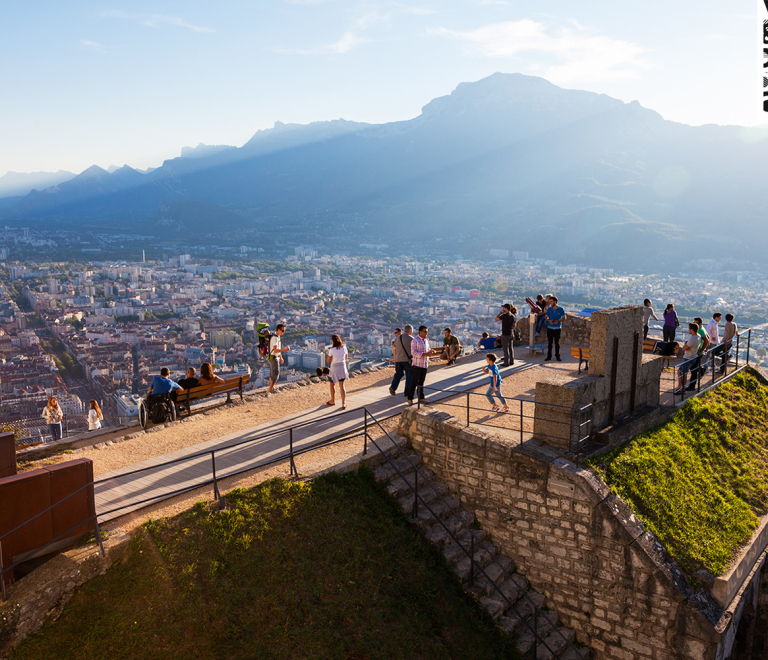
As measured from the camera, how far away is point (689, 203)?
11644cm

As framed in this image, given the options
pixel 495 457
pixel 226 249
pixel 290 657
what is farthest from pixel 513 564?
pixel 226 249

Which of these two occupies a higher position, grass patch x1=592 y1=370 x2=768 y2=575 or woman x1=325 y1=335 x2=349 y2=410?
woman x1=325 y1=335 x2=349 y2=410

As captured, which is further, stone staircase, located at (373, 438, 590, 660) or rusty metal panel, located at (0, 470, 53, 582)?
stone staircase, located at (373, 438, 590, 660)

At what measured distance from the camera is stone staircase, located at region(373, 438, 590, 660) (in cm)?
828

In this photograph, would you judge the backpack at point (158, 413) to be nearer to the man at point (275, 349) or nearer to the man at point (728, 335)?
the man at point (275, 349)

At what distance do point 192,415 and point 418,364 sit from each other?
17.1ft

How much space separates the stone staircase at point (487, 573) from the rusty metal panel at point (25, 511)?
470 cm

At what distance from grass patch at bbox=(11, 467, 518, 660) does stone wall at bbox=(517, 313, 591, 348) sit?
11.6 metres

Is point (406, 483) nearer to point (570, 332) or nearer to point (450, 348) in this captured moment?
point (450, 348)

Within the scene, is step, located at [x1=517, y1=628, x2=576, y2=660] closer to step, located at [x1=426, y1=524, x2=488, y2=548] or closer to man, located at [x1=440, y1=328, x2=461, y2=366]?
step, located at [x1=426, y1=524, x2=488, y2=548]

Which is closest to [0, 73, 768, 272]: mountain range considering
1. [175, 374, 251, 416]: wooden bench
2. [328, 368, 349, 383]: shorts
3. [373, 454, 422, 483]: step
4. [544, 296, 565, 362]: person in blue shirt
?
[544, 296, 565, 362]: person in blue shirt

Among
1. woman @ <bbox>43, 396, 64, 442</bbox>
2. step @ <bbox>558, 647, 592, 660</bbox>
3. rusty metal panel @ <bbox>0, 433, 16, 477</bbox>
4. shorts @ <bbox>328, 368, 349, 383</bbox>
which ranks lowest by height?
step @ <bbox>558, 647, 592, 660</bbox>

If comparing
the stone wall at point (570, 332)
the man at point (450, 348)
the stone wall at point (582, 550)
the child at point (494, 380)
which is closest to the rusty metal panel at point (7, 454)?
the stone wall at point (582, 550)

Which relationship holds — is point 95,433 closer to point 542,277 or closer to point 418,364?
point 418,364
